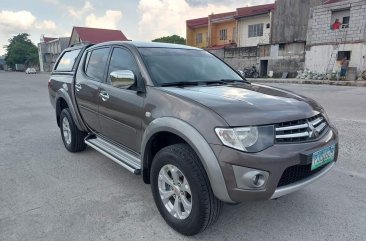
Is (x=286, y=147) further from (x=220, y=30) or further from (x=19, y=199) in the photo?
(x=220, y=30)

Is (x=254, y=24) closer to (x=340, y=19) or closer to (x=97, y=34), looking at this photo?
(x=340, y=19)

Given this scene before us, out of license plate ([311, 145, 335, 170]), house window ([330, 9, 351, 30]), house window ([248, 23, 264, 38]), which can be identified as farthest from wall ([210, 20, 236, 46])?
license plate ([311, 145, 335, 170])

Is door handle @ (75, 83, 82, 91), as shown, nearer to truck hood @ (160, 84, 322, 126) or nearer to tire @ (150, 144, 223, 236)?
truck hood @ (160, 84, 322, 126)

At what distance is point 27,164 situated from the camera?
4.41 meters

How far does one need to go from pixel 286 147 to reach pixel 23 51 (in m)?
84.5

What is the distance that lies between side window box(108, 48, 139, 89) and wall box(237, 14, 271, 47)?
3054 cm

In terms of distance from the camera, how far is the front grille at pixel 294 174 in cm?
235

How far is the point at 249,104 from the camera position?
2445 millimetres

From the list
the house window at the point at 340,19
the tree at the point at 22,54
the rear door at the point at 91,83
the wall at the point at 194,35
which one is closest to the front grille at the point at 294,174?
the rear door at the point at 91,83

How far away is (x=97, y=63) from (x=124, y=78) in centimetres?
132

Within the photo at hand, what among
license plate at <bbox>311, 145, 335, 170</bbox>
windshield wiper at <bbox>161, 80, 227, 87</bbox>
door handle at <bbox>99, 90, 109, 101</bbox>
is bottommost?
license plate at <bbox>311, 145, 335, 170</bbox>

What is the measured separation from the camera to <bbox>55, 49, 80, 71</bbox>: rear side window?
4902 mm

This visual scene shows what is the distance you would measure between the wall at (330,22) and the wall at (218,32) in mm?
12900

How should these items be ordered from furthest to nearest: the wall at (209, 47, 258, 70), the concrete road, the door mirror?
the wall at (209, 47, 258, 70) → the door mirror → the concrete road
